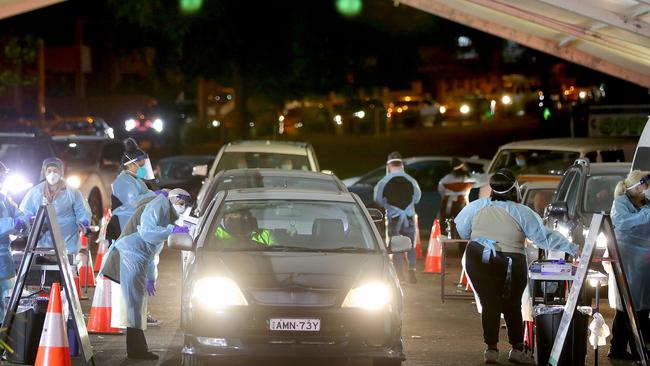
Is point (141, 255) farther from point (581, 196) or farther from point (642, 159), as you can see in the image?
point (581, 196)

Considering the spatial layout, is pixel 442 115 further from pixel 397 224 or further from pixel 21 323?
pixel 21 323

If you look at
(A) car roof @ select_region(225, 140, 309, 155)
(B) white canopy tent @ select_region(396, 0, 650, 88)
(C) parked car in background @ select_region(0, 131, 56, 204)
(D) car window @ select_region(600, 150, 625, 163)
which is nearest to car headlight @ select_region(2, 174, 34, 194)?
(C) parked car in background @ select_region(0, 131, 56, 204)

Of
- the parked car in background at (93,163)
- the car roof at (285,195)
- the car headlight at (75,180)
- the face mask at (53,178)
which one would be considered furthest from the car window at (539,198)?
the car headlight at (75,180)

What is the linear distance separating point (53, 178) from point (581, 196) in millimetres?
5654

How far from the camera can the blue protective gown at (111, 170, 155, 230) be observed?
13461 mm

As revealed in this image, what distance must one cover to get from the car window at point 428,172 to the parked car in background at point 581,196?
9.13m

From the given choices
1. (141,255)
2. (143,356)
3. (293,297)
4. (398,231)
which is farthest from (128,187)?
(293,297)

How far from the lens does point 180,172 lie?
27.2 meters

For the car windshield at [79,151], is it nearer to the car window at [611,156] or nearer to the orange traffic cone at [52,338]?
the car window at [611,156]

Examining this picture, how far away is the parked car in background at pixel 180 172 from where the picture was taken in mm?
25792

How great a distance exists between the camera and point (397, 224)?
648 inches

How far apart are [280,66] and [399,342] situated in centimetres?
3306

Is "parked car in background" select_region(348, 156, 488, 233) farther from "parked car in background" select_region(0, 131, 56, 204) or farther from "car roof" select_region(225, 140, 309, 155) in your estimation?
"parked car in background" select_region(0, 131, 56, 204)

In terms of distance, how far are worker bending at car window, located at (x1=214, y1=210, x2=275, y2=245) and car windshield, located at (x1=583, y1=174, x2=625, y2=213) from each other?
5.16 metres
